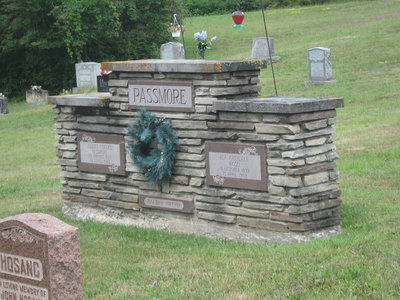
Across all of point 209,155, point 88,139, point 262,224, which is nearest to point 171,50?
point 88,139

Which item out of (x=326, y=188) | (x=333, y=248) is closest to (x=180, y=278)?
(x=333, y=248)

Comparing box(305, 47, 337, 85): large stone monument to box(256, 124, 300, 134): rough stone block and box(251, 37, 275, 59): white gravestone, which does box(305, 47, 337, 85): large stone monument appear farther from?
box(256, 124, 300, 134): rough stone block

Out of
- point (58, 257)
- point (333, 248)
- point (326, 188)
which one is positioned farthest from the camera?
point (326, 188)

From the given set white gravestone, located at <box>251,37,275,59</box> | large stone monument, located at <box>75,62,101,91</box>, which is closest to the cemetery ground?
white gravestone, located at <box>251,37,275,59</box>

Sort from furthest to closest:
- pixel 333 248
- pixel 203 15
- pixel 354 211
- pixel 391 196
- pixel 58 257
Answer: pixel 203 15 < pixel 391 196 < pixel 354 211 < pixel 333 248 < pixel 58 257

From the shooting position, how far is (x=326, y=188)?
7.29m

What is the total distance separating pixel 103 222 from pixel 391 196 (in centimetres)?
393

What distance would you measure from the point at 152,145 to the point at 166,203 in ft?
2.55

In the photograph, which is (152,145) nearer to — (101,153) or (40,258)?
(101,153)

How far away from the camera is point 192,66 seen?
7.77m

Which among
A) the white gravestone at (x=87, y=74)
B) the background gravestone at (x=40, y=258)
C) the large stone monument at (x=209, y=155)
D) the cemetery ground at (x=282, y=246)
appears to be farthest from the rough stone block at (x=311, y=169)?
the white gravestone at (x=87, y=74)

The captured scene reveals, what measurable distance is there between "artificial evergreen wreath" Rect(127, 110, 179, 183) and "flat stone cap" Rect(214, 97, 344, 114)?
0.87 meters

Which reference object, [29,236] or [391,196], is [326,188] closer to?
[391,196]

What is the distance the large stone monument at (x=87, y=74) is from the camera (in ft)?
86.8
